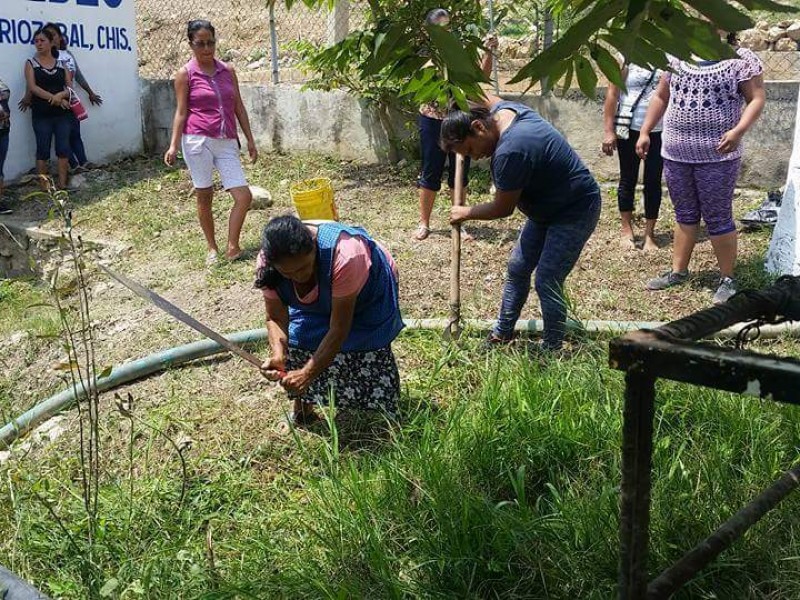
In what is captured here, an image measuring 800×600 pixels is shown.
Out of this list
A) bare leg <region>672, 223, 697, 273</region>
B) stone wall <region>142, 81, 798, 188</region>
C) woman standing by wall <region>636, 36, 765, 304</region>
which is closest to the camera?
woman standing by wall <region>636, 36, 765, 304</region>

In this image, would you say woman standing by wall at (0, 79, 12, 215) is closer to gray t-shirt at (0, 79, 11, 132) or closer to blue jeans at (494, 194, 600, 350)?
gray t-shirt at (0, 79, 11, 132)

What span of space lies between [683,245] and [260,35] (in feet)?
37.2

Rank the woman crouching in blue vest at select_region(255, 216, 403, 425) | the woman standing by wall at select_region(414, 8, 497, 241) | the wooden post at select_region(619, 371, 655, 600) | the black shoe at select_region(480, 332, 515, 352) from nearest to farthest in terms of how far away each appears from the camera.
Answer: the wooden post at select_region(619, 371, 655, 600), the woman crouching in blue vest at select_region(255, 216, 403, 425), the black shoe at select_region(480, 332, 515, 352), the woman standing by wall at select_region(414, 8, 497, 241)

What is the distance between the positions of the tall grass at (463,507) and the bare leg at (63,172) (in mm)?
5673

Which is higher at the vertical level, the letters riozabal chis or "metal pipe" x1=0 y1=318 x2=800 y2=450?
the letters riozabal chis

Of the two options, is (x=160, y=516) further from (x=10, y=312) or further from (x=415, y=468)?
(x=10, y=312)

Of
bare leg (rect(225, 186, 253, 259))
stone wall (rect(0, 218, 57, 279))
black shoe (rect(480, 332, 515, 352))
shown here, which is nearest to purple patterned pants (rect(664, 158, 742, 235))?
black shoe (rect(480, 332, 515, 352))

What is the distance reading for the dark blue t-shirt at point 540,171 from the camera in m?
3.74

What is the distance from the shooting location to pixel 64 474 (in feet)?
11.6

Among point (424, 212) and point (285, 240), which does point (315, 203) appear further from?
point (285, 240)

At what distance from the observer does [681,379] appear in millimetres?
1318

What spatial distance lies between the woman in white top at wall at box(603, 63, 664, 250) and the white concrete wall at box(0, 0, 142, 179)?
592 cm

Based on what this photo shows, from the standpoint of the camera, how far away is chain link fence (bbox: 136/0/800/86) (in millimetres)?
9344

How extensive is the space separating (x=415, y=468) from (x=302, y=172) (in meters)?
5.94
